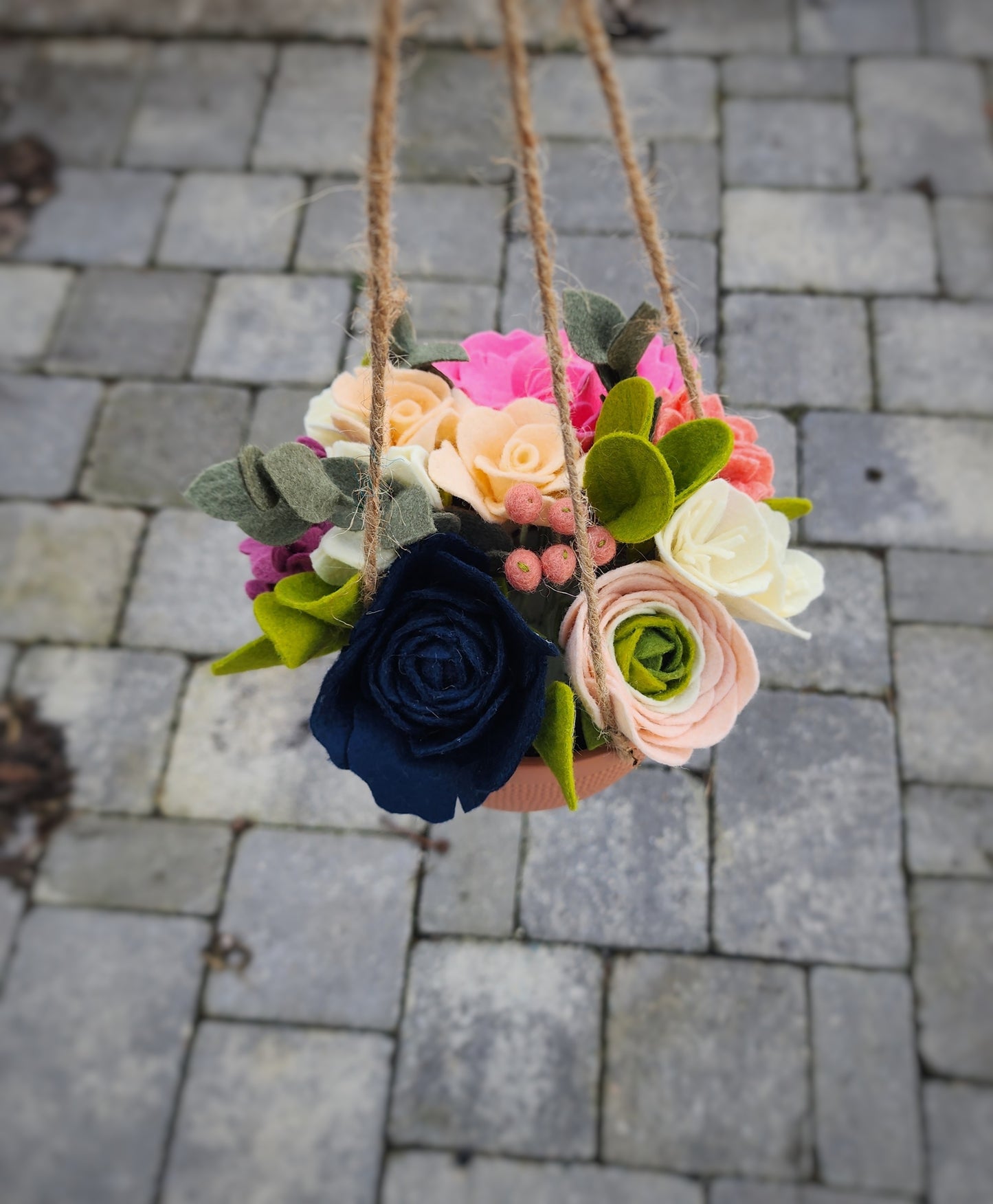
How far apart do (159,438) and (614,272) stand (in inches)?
44.0

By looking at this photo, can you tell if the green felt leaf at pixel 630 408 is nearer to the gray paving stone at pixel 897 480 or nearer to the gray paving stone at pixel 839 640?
the gray paving stone at pixel 839 640

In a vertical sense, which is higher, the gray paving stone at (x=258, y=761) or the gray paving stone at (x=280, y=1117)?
the gray paving stone at (x=258, y=761)

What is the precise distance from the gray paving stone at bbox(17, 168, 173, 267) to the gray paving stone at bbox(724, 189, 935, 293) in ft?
4.73

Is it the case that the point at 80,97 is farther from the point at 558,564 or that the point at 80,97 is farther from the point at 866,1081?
the point at 866,1081

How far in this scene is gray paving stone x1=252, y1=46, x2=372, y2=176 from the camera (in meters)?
2.46

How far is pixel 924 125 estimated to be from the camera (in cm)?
238

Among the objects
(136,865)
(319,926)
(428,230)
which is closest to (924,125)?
(428,230)

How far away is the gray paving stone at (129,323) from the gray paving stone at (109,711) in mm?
709

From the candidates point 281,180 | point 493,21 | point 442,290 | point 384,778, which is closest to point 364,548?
point 384,778

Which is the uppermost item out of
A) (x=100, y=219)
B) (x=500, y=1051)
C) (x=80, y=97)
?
(x=80, y=97)

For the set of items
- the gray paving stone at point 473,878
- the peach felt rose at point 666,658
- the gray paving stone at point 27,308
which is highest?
the peach felt rose at point 666,658

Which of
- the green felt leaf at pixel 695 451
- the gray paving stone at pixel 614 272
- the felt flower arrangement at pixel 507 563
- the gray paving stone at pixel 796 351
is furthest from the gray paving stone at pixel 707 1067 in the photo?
the gray paving stone at pixel 614 272

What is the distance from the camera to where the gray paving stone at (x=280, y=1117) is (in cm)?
159

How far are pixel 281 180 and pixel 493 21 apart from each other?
0.76 metres
